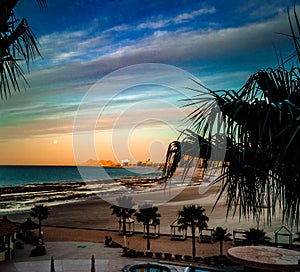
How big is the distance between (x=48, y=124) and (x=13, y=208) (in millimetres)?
19543

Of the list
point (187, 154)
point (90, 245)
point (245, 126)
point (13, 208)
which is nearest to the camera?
point (245, 126)

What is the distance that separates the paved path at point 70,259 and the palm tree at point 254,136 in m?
14.8

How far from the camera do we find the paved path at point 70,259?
17031mm

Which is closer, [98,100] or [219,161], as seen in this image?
[219,161]

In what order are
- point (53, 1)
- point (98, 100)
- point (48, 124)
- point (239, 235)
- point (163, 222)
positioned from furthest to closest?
point (48, 124), point (163, 222), point (239, 235), point (98, 100), point (53, 1)

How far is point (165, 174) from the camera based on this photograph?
3559mm

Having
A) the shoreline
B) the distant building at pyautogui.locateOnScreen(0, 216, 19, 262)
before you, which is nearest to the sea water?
the shoreline

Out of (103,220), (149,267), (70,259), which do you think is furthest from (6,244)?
(103,220)

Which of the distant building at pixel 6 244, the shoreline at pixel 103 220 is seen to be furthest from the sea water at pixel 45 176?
the distant building at pixel 6 244

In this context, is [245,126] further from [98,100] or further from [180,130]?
[98,100]

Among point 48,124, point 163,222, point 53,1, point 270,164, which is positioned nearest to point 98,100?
point 53,1

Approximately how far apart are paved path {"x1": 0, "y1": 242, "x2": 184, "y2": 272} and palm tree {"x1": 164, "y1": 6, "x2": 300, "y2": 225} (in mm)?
14792

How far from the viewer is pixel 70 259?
62.7 ft

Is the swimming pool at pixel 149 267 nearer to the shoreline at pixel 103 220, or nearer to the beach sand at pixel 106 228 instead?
the beach sand at pixel 106 228
